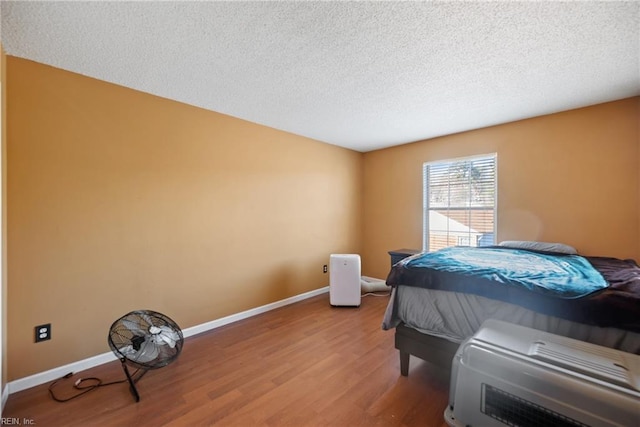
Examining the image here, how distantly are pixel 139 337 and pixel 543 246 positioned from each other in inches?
146

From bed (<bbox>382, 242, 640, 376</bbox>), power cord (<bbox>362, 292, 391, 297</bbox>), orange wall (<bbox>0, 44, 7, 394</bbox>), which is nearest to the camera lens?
bed (<bbox>382, 242, 640, 376</bbox>)

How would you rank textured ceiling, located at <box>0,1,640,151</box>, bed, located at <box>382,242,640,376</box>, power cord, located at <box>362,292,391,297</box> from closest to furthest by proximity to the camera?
1. bed, located at <box>382,242,640,376</box>
2. textured ceiling, located at <box>0,1,640,151</box>
3. power cord, located at <box>362,292,391,297</box>

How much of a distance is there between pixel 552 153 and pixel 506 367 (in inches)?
107

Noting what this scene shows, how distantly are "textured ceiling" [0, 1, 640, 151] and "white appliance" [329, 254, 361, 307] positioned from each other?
1871 mm

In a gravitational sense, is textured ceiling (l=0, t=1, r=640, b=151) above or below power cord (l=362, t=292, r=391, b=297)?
above

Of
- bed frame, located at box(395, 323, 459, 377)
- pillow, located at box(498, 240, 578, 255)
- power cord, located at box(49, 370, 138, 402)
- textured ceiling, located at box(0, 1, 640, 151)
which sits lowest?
power cord, located at box(49, 370, 138, 402)

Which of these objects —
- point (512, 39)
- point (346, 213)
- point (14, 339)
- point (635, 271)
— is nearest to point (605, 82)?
point (512, 39)

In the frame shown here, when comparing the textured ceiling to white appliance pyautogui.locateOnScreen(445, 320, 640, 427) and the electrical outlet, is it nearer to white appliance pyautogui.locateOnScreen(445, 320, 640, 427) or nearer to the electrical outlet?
white appliance pyautogui.locateOnScreen(445, 320, 640, 427)

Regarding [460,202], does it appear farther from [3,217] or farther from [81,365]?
[3,217]

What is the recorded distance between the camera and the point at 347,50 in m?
1.78

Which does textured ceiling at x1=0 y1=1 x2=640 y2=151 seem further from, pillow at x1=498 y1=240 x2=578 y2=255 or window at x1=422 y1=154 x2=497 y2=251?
pillow at x1=498 y1=240 x2=578 y2=255

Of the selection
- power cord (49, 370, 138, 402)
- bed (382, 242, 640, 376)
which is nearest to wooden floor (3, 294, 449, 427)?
power cord (49, 370, 138, 402)

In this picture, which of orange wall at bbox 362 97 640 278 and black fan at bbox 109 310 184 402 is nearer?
black fan at bbox 109 310 184 402

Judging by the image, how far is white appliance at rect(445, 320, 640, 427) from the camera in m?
1.03
